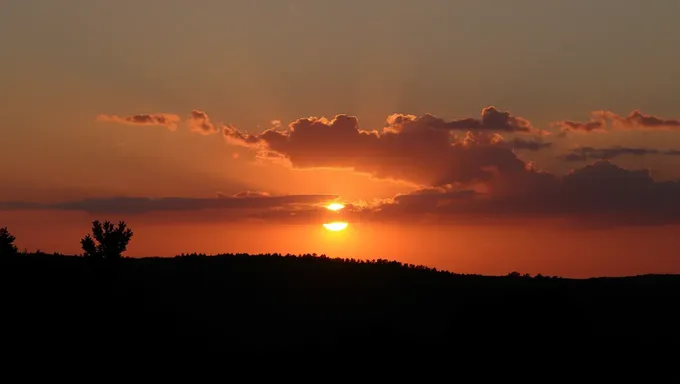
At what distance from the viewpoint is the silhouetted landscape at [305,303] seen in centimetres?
4434

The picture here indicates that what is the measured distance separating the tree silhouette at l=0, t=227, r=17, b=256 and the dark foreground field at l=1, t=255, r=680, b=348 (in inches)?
51.6

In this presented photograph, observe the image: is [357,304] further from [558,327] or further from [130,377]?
[130,377]

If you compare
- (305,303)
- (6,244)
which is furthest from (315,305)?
(6,244)

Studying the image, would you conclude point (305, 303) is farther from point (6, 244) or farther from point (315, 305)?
point (6, 244)

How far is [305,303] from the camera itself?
4906cm

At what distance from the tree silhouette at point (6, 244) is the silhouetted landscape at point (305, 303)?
5.0 inches

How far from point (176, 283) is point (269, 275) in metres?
5.88

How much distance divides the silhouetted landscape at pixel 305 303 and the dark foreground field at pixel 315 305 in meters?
0.10

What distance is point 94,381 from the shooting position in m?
38.7

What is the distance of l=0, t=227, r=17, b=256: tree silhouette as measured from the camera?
2206 inches

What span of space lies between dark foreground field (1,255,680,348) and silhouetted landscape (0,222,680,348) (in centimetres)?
10

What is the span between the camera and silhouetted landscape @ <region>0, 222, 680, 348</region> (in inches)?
1746

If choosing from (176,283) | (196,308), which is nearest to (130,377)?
(196,308)

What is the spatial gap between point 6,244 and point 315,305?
22.8 metres
